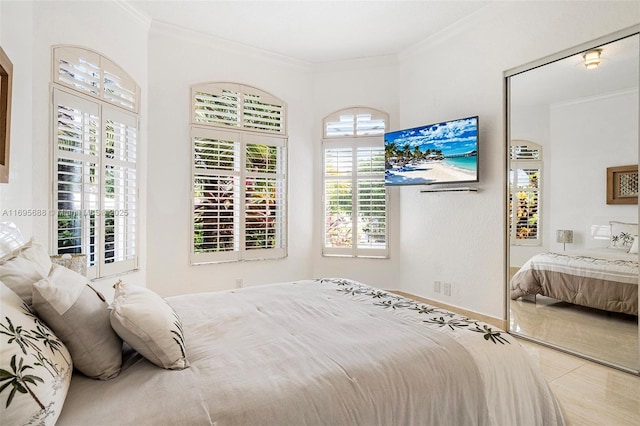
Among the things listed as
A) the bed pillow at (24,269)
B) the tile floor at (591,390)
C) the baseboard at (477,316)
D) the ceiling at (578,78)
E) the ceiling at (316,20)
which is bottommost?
the tile floor at (591,390)

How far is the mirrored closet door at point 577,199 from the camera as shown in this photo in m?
2.57

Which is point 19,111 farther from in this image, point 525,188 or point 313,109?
point 525,188

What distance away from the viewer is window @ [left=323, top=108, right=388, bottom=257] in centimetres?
461

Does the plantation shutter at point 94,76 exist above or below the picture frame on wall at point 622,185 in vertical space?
above

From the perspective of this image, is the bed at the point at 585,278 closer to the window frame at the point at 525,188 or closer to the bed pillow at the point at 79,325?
the window frame at the point at 525,188

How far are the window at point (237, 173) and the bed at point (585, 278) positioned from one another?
2.69 meters

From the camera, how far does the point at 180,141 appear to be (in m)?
Answer: 3.87

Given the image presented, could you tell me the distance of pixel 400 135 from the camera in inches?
163

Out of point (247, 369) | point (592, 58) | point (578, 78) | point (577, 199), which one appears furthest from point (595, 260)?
point (247, 369)

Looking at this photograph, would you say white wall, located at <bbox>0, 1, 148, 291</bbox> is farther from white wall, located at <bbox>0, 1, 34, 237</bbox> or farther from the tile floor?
the tile floor

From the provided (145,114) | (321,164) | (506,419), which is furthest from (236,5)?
(506,419)

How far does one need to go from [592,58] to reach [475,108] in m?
1.04

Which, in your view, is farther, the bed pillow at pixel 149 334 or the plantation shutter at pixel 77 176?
the plantation shutter at pixel 77 176

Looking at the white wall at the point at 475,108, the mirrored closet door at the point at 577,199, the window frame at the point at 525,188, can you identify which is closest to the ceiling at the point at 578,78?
the mirrored closet door at the point at 577,199
